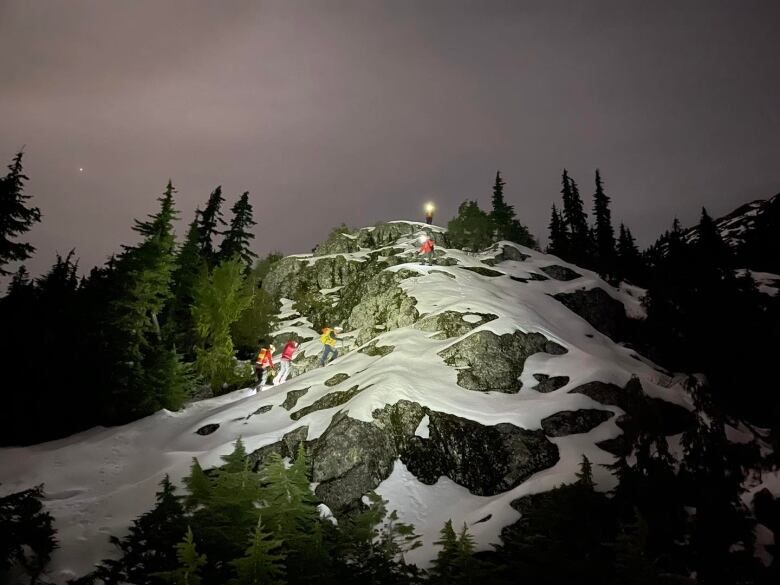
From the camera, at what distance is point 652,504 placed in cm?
632

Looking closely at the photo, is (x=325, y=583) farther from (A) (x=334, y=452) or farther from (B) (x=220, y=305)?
(B) (x=220, y=305)

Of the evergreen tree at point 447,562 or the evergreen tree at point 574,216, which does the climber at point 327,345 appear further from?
the evergreen tree at point 574,216

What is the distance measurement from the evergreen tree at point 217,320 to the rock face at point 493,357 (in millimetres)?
10758

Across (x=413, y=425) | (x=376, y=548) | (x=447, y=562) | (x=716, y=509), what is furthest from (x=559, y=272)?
(x=447, y=562)

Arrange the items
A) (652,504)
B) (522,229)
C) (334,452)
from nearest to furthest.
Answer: (652,504)
(334,452)
(522,229)

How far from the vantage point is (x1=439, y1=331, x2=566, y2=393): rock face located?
1462 centimetres

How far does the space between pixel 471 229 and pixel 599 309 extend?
13.2 metres

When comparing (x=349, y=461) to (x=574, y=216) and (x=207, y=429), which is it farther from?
(x=574, y=216)

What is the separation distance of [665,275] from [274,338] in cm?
2064

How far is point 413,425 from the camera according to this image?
1216 cm

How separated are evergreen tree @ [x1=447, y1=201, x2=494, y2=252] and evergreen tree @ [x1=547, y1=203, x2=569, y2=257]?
66.9 ft

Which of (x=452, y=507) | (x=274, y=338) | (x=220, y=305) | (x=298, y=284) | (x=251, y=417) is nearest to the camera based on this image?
(x=452, y=507)

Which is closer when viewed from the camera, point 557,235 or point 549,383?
point 549,383

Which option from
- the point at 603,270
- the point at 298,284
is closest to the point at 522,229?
the point at 603,270
